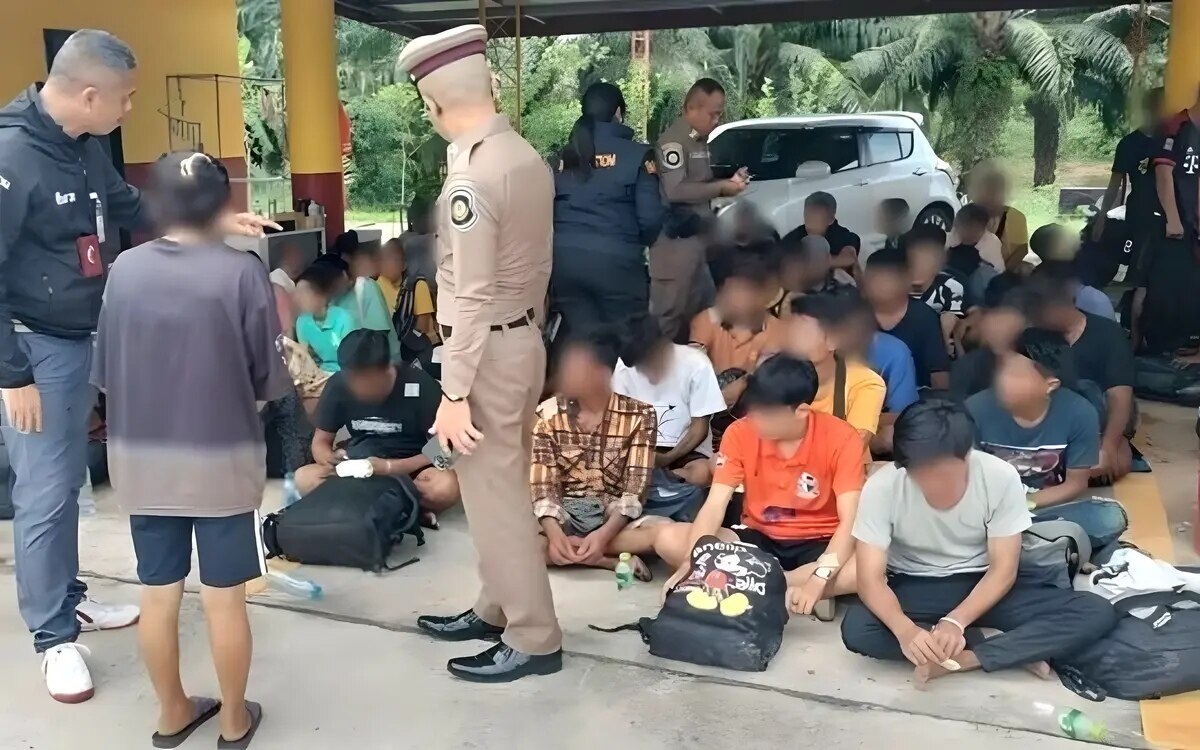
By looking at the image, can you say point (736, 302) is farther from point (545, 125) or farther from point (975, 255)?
point (545, 125)

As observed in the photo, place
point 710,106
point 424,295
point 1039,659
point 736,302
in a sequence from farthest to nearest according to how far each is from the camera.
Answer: point 424,295 → point 710,106 → point 736,302 → point 1039,659

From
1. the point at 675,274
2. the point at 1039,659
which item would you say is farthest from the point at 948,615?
the point at 675,274

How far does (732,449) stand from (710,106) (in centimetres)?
283

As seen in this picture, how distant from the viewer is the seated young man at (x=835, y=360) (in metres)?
4.14

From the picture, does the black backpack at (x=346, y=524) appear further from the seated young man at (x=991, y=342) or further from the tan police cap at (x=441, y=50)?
the seated young man at (x=991, y=342)

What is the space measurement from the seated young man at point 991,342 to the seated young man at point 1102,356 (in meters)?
0.13

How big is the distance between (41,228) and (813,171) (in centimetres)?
781

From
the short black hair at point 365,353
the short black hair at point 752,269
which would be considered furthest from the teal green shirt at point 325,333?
the short black hair at point 752,269

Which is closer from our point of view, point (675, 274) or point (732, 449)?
point (732, 449)

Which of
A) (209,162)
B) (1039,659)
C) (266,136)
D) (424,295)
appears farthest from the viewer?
(266,136)

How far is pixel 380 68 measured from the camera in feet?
84.3

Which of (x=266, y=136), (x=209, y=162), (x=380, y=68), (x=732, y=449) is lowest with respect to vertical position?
(x=732, y=449)

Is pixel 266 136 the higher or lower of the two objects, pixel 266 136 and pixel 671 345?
the higher

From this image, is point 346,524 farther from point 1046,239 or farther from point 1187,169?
point 1187,169
